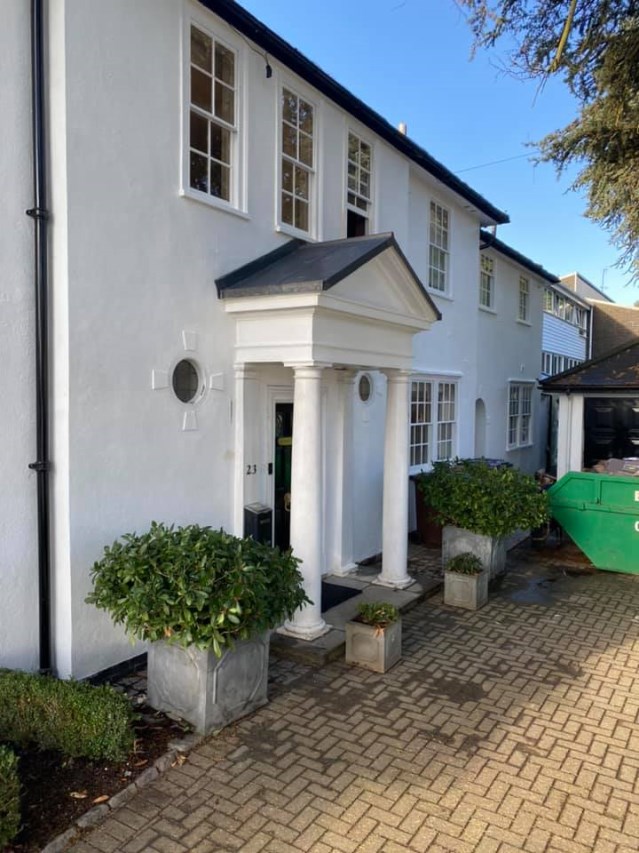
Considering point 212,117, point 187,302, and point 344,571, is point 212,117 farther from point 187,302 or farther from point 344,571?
point 344,571

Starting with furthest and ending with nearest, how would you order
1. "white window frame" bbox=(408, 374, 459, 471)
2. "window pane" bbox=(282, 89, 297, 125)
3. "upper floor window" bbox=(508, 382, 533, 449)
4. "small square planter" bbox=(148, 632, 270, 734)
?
"upper floor window" bbox=(508, 382, 533, 449), "white window frame" bbox=(408, 374, 459, 471), "window pane" bbox=(282, 89, 297, 125), "small square planter" bbox=(148, 632, 270, 734)

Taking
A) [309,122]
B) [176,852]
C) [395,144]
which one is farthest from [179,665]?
[395,144]

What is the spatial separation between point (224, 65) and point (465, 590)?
6521 millimetres

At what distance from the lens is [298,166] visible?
7426 millimetres

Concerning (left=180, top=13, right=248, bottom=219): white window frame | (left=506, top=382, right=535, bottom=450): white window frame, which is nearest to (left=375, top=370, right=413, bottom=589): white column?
(left=180, top=13, right=248, bottom=219): white window frame

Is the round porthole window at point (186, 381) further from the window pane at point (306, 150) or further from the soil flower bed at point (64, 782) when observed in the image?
the window pane at point (306, 150)

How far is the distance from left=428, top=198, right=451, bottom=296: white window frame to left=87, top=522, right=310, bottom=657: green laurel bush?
7.68 m

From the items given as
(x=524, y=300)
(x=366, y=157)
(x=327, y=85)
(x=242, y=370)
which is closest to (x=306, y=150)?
(x=327, y=85)

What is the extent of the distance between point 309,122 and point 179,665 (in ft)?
21.1

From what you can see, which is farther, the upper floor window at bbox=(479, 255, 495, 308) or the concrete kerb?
the upper floor window at bbox=(479, 255, 495, 308)

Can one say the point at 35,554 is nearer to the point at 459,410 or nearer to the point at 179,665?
the point at 179,665

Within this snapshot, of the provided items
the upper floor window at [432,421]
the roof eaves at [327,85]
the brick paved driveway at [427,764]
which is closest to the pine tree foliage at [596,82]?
the roof eaves at [327,85]

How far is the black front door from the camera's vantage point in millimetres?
11742

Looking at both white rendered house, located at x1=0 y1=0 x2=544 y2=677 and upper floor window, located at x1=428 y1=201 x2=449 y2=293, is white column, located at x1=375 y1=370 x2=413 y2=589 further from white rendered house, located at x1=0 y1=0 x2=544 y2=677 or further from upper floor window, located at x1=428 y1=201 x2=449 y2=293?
upper floor window, located at x1=428 y1=201 x2=449 y2=293
